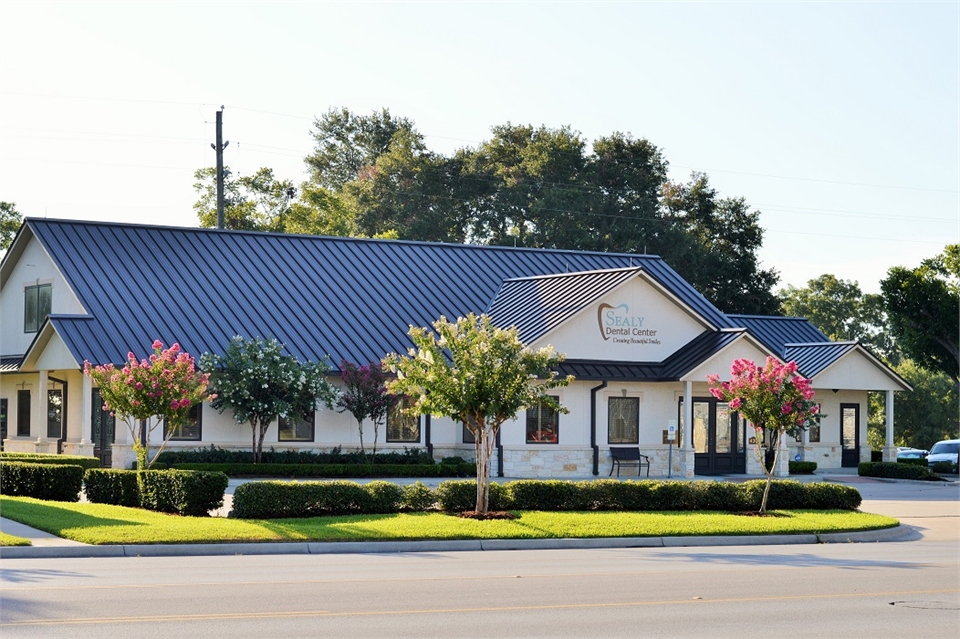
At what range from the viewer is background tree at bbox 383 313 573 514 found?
83.9 feet

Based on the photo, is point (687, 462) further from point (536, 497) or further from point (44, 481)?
point (44, 481)

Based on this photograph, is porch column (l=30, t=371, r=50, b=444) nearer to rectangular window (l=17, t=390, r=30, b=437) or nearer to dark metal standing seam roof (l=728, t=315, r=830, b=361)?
rectangular window (l=17, t=390, r=30, b=437)

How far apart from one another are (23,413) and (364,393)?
42.4 feet

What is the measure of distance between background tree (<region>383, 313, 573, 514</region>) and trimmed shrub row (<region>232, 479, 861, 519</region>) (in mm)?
895

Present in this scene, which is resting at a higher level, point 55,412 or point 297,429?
point 55,412

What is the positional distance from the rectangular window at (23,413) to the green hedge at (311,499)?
21527 millimetres

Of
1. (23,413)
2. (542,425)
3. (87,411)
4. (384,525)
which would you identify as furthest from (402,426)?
(384,525)

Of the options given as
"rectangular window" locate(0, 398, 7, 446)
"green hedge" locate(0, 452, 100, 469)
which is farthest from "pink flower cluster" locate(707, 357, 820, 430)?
"rectangular window" locate(0, 398, 7, 446)

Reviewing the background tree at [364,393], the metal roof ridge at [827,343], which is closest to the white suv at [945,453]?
the metal roof ridge at [827,343]

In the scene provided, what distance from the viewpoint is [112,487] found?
2666cm

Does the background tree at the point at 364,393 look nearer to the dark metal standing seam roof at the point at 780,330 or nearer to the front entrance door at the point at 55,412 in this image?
the front entrance door at the point at 55,412

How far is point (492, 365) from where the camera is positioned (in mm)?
25641

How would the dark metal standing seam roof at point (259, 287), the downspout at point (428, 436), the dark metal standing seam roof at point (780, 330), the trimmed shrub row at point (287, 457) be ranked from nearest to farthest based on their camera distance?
the trimmed shrub row at point (287, 457)
the dark metal standing seam roof at point (259, 287)
the downspout at point (428, 436)
the dark metal standing seam roof at point (780, 330)

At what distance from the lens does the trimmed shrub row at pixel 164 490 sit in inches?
960
